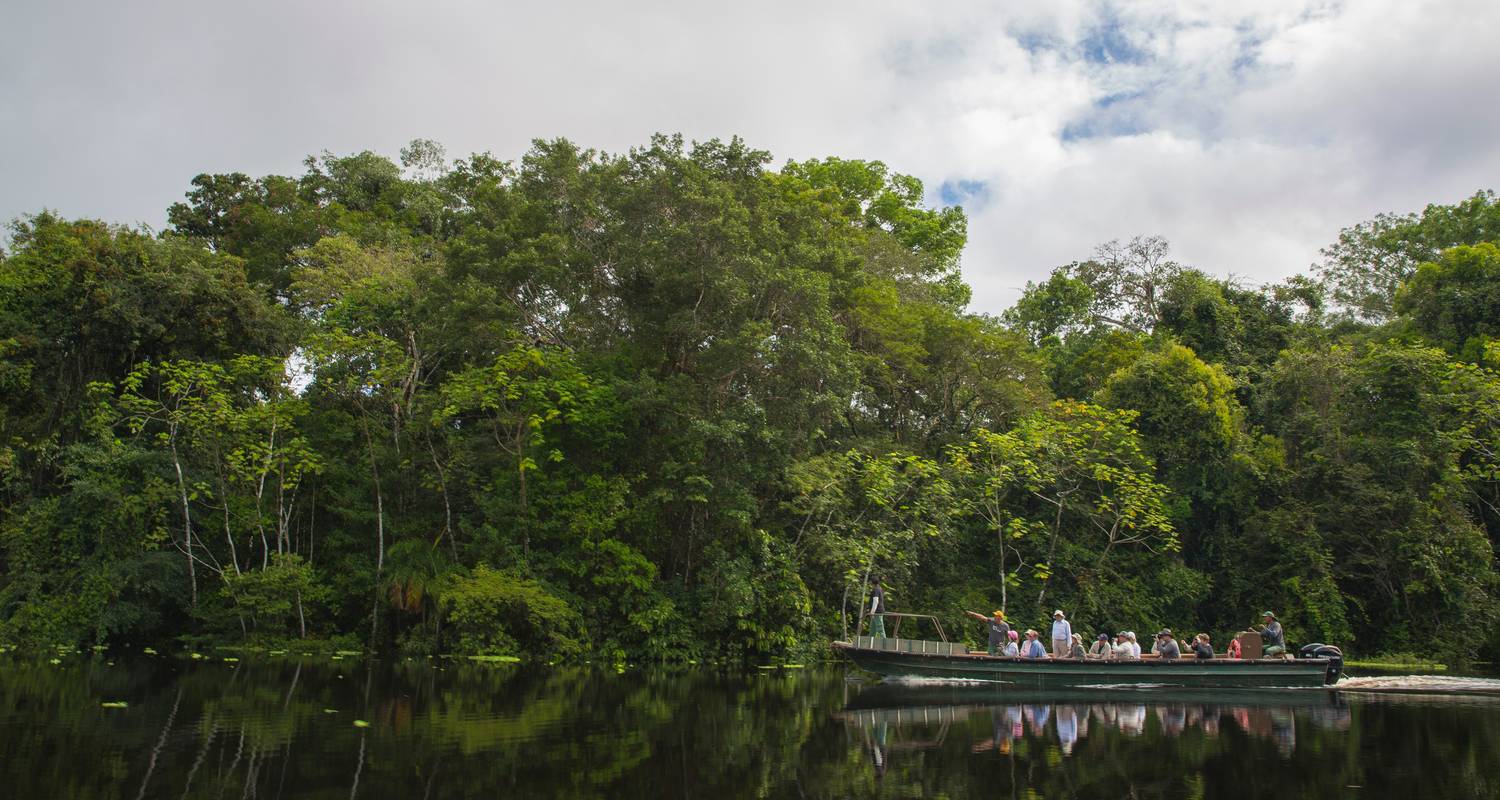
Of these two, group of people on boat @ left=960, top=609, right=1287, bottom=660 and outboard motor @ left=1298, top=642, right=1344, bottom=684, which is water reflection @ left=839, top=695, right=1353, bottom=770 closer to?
outboard motor @ left=1298, top=642, right=1344, bottom=684

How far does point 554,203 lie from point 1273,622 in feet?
58.5

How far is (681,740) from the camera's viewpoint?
34.3 feet

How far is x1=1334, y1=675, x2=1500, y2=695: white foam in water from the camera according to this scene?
51.3ft

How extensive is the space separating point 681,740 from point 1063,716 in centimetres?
581

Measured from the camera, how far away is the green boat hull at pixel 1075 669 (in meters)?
15.8

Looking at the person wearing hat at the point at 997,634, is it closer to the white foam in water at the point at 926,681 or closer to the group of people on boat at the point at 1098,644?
the group of people on boat at the point at 1098,644

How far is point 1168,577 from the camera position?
2438 cm

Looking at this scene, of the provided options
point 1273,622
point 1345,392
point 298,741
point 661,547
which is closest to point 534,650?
point 661,547

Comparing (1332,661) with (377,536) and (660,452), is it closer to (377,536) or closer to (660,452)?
(660,452)

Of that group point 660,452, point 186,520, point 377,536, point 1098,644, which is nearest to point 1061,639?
point 1098,644

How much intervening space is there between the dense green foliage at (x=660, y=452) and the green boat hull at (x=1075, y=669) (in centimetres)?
382

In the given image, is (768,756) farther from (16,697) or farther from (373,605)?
(373,605)

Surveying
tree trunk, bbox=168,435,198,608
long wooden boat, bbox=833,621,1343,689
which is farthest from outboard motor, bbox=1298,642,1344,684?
tree trunk, bbox=168,435,198,608

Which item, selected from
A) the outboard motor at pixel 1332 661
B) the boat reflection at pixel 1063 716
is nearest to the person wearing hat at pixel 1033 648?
the boat reflection at pixel 1063 716
